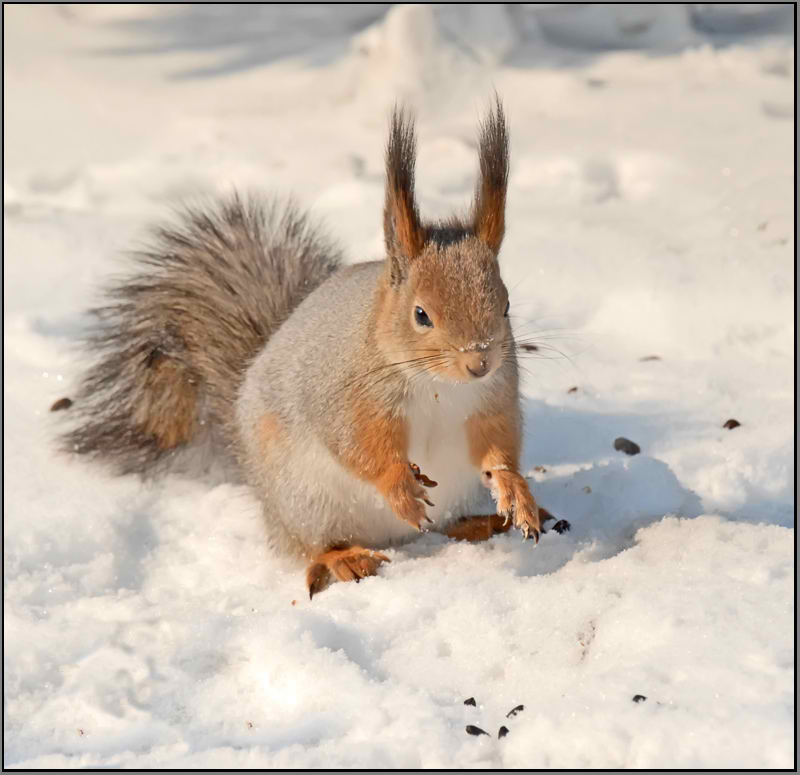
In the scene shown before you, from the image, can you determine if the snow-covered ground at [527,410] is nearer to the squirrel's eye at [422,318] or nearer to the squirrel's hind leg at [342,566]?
the squirrel's hind leg at [342,566]

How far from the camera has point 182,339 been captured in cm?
259

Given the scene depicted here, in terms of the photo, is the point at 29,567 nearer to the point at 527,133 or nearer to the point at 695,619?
the point at 695,619

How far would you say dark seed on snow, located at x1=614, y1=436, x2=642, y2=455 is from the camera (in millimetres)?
2633

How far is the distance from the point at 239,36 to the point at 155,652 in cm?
421

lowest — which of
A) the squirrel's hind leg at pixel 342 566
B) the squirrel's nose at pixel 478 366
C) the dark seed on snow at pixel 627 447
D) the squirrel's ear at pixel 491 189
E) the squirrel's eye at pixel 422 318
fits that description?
the dark seed on snow at pixel 627 447

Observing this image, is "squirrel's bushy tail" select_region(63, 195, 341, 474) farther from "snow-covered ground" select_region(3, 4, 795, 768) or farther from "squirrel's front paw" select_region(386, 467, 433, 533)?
"squirrel's front paw" select_region(386, 467, 433, 533)

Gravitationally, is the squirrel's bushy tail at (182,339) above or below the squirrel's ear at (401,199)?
below

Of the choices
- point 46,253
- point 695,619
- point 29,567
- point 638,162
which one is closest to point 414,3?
point 638,162

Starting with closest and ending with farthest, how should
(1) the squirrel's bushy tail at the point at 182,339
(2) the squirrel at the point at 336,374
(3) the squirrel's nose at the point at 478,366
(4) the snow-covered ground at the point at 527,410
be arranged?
(4) the snow-covered ground at the point at 527,410, (3) the squirrel's nose at the point at 478,366, (2) the squirrel at the point at 336,374, (1) the squirrel's bushy tail at the point at 182,339

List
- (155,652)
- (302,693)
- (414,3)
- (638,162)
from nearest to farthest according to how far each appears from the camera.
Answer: (302,693) → (155,652) → (638,162) → (414,3)

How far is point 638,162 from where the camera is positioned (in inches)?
167

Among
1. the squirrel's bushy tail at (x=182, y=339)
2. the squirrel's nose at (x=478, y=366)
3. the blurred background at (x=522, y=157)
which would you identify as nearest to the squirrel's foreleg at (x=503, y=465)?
the squirrel's nose at (x=478, y=366)

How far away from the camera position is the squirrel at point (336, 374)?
195 centimetres

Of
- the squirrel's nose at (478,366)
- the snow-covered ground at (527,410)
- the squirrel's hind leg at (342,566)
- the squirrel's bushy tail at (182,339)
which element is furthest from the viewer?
the squirrel's bushy tail at (182,339)
